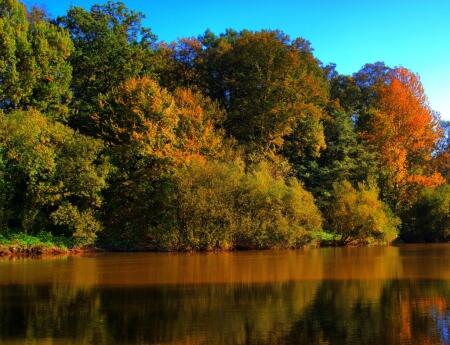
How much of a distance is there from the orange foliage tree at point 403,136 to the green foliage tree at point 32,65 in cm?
3309

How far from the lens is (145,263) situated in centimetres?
3016

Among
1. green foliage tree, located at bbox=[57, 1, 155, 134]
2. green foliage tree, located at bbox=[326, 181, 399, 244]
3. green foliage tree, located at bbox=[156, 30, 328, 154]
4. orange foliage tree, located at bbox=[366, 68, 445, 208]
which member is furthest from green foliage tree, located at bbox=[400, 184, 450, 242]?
green foliage tree, located at bbox=[57, 1, 155, 134]

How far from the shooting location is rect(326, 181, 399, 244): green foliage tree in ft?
158

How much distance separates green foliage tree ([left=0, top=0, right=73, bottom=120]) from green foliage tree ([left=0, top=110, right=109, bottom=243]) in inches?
124

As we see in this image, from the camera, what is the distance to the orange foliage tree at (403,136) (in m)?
60.6

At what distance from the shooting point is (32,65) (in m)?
42.9

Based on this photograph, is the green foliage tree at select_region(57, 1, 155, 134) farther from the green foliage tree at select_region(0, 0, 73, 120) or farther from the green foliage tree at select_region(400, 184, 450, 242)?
the green foliage tree at select_region(400, 184, 450, 242)

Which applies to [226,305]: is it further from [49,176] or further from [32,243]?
[49,176]

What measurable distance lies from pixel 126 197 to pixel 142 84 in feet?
29.7

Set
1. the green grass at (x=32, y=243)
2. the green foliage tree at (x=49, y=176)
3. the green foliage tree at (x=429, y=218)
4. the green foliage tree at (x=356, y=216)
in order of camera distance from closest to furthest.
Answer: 1. the green grass at (x=32, y=243)
2. the green foliage tree at (x=49, y=176)
3. the green foliage tree at (x=356, y=216)
4. the green foliage tree at (x=429, y=218)

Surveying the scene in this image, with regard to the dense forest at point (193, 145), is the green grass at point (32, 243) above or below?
below

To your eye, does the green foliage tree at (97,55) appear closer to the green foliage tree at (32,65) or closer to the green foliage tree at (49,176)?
the green foliage tree at (32,65)

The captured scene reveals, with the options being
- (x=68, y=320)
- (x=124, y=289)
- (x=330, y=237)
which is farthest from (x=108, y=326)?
(x=330, y=237)

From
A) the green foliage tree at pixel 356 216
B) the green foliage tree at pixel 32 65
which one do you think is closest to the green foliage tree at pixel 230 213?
the green foliage tree at pixel 356 216
